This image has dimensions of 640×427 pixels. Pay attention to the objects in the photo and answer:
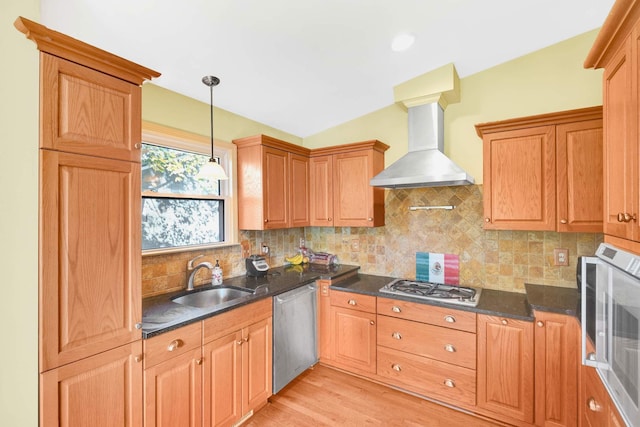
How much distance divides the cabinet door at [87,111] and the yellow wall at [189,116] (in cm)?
73

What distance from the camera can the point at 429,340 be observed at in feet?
7.35

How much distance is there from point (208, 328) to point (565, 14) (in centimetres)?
316

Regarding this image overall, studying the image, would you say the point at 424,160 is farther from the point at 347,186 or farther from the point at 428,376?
the point at 428,376

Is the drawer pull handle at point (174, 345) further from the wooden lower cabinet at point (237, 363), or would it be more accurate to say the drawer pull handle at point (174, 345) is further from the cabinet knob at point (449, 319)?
the cabinet knob at point (449, 319)

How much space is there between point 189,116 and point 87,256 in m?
1.50

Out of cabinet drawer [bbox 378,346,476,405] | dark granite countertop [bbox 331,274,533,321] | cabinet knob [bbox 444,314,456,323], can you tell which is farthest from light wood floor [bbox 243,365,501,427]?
dark granite countertop [bbox 331,274,533,321]

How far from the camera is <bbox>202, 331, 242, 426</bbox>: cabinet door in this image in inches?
69.5

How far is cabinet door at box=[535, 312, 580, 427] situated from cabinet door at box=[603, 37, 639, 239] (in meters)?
0.81

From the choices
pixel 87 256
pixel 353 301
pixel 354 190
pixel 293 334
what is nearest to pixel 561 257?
pixel 353 301

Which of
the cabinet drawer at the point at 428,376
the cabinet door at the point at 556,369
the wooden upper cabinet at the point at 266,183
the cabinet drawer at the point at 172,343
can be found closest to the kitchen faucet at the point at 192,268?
the wooden upper cabinet at the point at 266,183

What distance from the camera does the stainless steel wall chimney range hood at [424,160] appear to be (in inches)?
88.8

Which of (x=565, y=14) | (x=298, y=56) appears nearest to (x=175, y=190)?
(x=298, y=56)

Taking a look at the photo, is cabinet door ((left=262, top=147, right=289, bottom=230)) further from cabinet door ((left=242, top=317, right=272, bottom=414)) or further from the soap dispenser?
cabinet door ((left=242, top=317, right=272, bottom=414))
